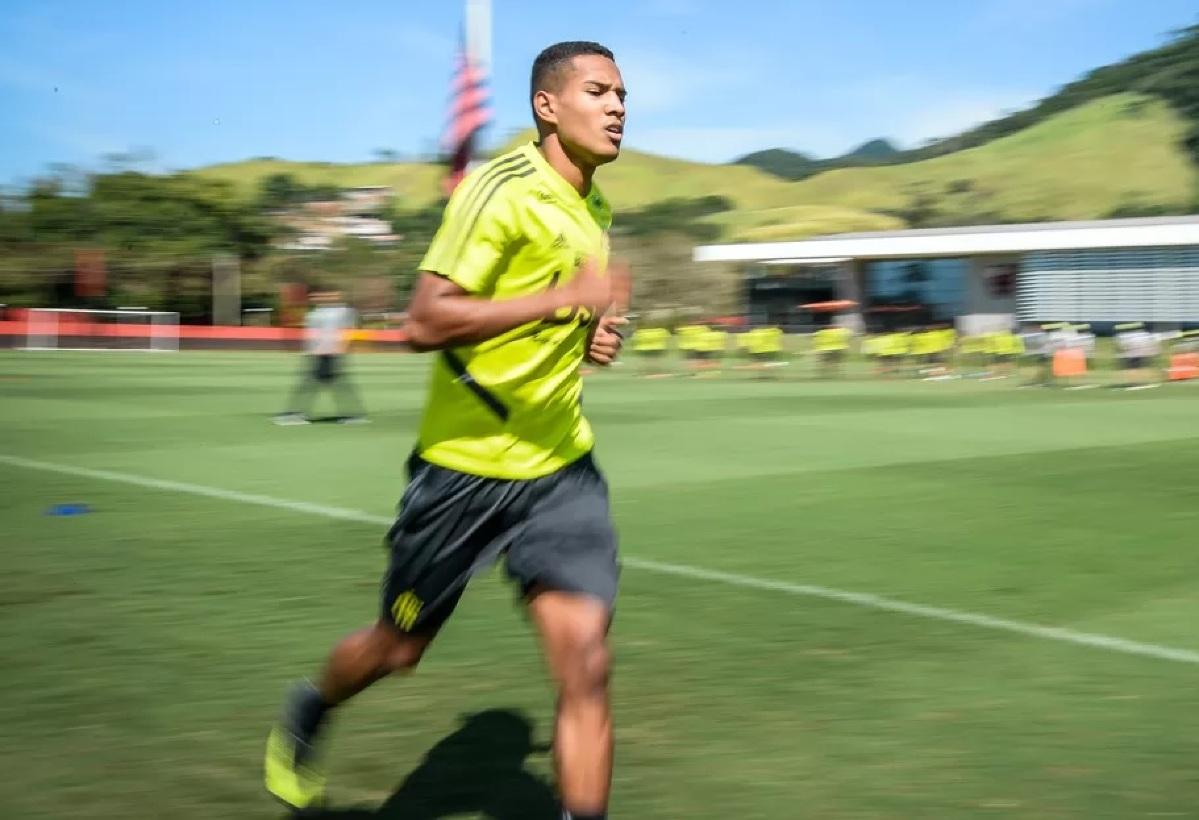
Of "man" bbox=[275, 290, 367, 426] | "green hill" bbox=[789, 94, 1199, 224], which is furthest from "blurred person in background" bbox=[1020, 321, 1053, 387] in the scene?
"green hill" bbox=[789, 94, 1199, 224]

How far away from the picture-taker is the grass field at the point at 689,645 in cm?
442

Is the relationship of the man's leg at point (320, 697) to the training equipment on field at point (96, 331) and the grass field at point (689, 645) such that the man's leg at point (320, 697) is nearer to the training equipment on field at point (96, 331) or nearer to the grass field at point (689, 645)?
the grass field at point (689, 645)

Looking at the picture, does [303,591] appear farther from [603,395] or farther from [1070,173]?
[1070,173]

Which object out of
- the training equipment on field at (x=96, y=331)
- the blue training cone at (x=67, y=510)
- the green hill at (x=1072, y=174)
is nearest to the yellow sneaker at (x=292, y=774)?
the blue training cone at (x=67, y=510)

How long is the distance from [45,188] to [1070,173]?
138m

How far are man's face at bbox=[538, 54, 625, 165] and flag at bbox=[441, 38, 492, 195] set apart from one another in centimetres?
1463

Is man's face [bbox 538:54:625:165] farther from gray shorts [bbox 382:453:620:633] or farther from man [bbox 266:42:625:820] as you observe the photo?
gray shorts [bbox 382:453:620:633]

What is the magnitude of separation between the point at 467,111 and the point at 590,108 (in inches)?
605

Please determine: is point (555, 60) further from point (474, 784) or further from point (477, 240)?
point (474, 784)

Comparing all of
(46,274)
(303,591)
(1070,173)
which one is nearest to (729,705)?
(303,591)

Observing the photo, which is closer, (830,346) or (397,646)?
(397,646)

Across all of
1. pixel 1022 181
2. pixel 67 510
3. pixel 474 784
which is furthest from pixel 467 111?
pixel 1022 181

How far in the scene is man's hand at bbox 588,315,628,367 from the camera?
3869 mm

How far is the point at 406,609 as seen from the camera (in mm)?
3830
